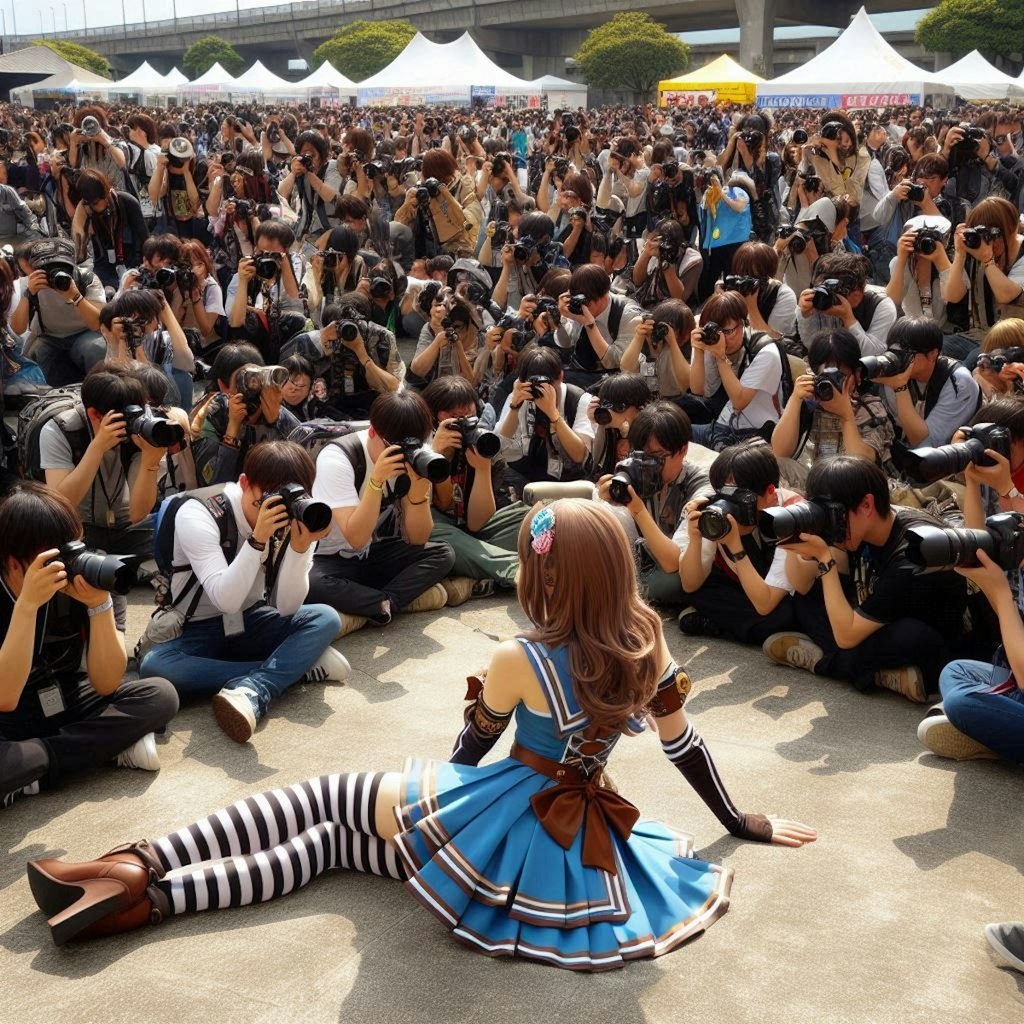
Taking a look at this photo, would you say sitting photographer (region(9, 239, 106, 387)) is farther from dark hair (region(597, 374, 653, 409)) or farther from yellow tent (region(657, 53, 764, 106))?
yellow tent (region(657, 53, 764, 106))

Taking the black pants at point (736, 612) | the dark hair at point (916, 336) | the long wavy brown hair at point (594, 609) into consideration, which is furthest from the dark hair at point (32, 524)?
the dark hair at point (916, 336)

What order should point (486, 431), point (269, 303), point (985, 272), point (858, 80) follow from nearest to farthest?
point (486, 431) < point (985, 272) < point (269, 303) < point (858, 80)

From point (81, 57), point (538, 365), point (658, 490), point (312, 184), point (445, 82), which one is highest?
point (81, 57)

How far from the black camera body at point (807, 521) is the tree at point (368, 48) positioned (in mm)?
52792

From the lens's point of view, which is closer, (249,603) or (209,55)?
(249,603)

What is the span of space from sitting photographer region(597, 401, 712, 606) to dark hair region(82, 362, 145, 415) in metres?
1.52

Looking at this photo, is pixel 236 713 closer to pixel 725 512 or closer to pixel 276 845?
pixel 276 845

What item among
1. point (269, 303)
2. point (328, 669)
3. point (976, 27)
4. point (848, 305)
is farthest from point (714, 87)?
point (328, 669)

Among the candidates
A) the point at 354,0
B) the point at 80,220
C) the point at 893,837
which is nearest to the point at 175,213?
the point at 80,220

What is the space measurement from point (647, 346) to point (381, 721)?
277 cm

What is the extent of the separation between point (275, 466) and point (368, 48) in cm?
5345

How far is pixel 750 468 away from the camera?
3691mm

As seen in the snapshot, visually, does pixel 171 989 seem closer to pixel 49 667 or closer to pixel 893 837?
pixel 49 667

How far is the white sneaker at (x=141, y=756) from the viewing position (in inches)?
123
